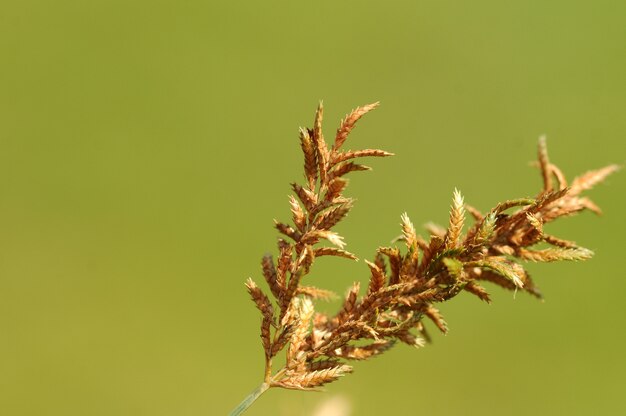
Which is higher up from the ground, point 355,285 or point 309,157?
point 309,157

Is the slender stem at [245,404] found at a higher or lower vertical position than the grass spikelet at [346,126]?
lower

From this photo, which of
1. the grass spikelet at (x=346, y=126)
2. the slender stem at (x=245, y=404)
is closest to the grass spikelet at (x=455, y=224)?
the grass spikelet at (x=346, y=126)

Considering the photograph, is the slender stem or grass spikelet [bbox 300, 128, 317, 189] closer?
the slender stem

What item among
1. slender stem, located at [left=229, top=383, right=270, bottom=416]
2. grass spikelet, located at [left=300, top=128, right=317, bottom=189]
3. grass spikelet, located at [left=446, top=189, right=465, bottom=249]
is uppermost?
grass spikelet, located at [left=300, top=128, right=317, bottom=189]

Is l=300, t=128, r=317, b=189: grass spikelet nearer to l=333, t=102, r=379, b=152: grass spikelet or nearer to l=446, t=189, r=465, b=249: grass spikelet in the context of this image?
l=333, t=102, r=379, b=152: grass spikelet

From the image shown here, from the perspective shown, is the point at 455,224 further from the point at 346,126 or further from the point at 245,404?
the point at 245,404

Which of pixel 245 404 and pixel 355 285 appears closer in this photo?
pixel 245 404

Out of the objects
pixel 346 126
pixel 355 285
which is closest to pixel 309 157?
pixel 346 126

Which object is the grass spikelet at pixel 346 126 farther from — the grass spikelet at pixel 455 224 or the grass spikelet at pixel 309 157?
the grass spikelet at pixel 455 224

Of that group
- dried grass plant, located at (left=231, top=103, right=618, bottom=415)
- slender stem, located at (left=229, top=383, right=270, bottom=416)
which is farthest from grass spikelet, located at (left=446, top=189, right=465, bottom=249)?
slender stem, located at (left=229, top=383, right=270, bottom=416)
